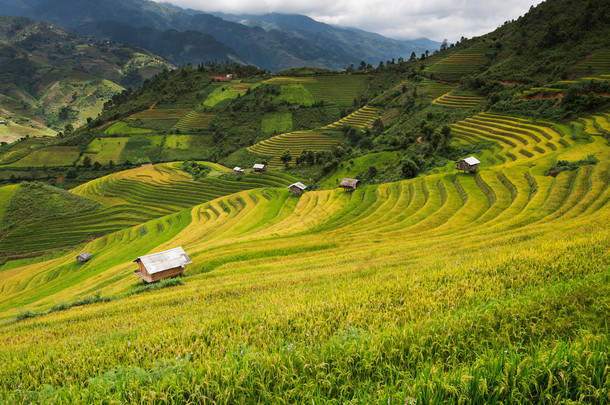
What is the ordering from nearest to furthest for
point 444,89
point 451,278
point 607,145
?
point 451,278
point 607,145
point 444,89

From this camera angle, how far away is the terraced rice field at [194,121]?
13412 cm

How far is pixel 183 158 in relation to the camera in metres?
117

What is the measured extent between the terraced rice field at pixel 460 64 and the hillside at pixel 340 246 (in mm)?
1096

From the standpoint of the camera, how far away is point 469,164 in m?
43.5

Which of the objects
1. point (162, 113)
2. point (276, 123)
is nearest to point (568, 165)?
point (276, 123)

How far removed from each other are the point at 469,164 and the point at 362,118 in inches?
3013

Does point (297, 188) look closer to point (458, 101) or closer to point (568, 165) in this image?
point (568, 165)

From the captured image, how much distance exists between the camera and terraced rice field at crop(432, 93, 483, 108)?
82.2m

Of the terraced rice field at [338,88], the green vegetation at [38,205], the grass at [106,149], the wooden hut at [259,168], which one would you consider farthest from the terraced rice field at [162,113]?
the wooden hut at [259,168]

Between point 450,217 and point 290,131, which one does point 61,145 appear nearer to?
point 290,131

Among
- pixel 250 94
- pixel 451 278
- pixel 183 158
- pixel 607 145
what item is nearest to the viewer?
pixel 451 278

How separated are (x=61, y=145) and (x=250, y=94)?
89.6 meters

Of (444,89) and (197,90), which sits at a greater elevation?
(197,90)

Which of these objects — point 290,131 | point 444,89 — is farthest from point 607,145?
point 290,131
